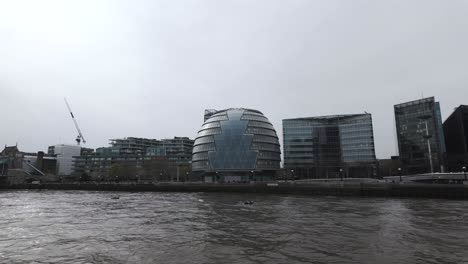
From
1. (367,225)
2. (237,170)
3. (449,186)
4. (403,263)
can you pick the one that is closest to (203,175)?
(237,170)

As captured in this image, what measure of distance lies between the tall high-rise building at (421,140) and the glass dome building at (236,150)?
76923mm

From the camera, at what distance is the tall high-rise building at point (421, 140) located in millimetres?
182125

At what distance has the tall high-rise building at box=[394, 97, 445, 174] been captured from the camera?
598ft

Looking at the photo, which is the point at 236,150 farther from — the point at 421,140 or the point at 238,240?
the point at 238,240

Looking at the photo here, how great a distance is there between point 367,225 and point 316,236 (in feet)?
28.8

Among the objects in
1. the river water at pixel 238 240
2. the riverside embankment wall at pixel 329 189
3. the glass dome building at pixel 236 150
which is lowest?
the river water at pixel 238 240

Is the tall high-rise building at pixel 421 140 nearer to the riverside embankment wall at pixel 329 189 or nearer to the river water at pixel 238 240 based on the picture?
the riverside embankment wall at pixel 329 189

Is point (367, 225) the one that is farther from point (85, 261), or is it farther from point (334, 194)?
point (334, 194)

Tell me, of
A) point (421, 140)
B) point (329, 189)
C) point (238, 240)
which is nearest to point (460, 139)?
point (421, 140)

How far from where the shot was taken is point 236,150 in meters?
175

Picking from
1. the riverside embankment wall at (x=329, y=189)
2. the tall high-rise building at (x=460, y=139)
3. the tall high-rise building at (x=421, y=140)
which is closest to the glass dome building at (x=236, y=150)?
the riverside embankment wall at (x=329, y=189)

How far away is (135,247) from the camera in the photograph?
2253cm

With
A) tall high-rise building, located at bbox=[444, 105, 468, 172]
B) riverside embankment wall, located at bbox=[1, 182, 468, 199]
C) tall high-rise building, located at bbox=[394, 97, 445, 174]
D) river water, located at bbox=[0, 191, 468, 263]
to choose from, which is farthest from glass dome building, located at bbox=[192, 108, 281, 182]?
river water, located at bbox=[0, 191, 468, 263]

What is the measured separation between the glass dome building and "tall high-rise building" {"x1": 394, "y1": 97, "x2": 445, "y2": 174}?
7692cm
